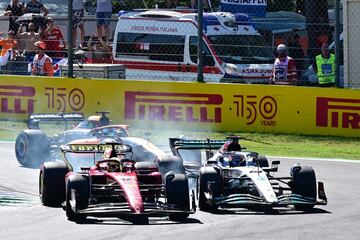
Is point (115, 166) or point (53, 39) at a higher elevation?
point (53, 39)

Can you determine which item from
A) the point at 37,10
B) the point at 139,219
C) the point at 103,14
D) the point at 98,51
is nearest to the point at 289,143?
the point at 103,14

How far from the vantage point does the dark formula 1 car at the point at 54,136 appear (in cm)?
1509

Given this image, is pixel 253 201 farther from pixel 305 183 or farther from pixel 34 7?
pixel 34 7

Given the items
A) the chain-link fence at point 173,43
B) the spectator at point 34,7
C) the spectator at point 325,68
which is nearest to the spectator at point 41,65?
the chain-link fence at point 173,43

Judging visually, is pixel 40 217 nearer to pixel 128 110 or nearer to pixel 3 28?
pixel 128 110

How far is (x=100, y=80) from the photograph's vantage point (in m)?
21.1

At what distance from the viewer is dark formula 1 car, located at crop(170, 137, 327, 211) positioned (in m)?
11.9

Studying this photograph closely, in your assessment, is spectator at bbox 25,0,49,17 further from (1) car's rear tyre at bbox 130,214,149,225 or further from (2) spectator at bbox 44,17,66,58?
(1) car's rear tyre at bbox 130,214,149,225

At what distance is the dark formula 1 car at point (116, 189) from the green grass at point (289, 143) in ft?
18.6

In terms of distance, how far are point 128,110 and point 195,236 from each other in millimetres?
10509

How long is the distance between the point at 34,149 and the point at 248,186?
15.0ft

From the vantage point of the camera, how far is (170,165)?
524 inches

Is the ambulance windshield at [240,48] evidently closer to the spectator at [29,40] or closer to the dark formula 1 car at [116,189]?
the spectator at [29,40]

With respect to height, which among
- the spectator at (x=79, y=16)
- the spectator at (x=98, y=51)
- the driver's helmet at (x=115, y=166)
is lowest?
the driver's helmet at (x=115, y=166)
